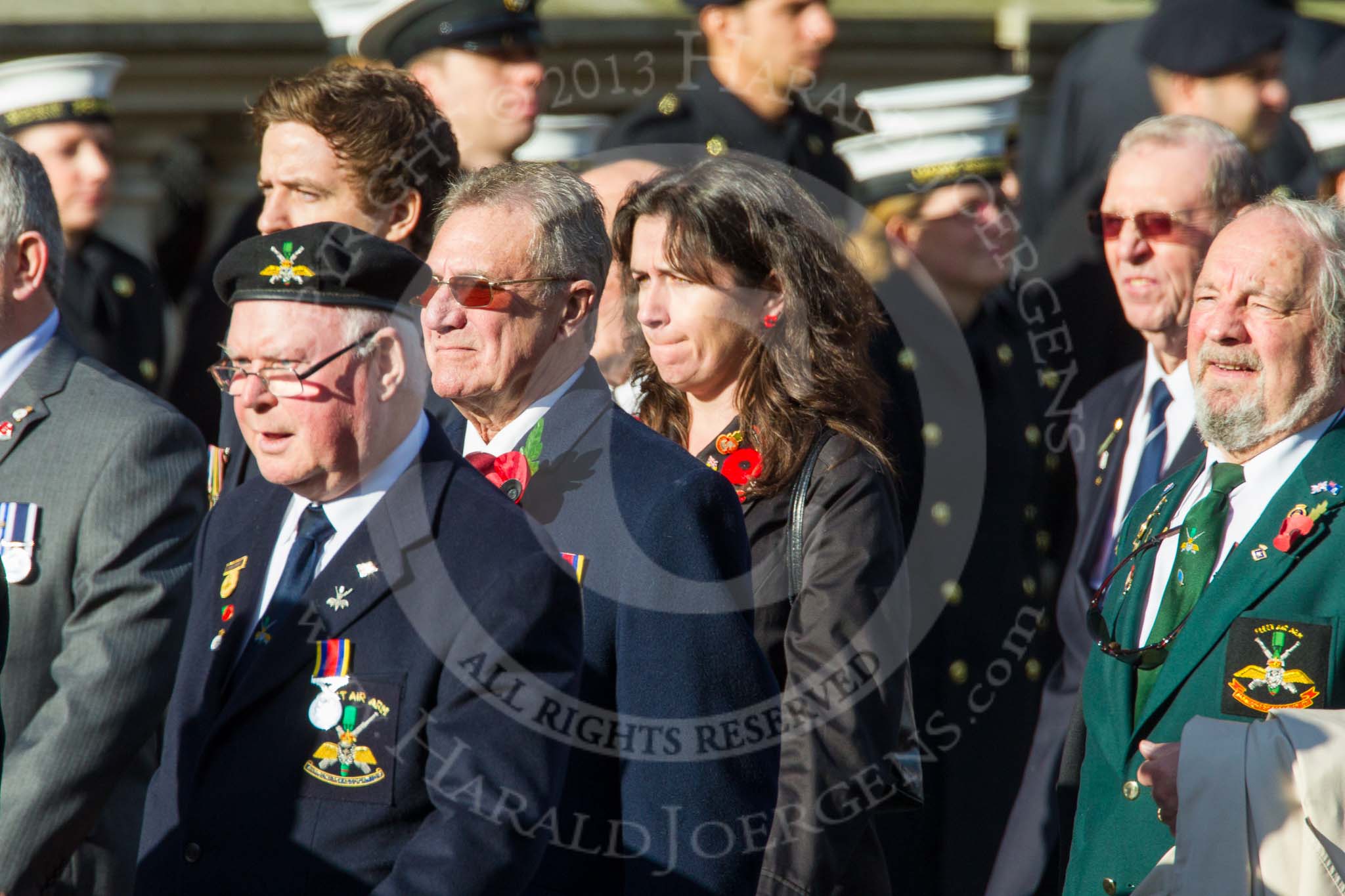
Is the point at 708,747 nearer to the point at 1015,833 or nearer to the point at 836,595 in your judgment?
the point at 836,595

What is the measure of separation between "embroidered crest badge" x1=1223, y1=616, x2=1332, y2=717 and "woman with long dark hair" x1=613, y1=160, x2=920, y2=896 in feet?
2.24

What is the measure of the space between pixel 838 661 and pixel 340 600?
38.3 inches

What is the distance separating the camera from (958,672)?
469cm

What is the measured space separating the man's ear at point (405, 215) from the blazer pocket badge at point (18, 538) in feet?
3.38

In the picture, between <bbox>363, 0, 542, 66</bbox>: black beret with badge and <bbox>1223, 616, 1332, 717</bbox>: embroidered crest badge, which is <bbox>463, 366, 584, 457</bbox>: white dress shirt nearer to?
<bbox>1223, 616, 1332, 717</bbox>: embroidered crest badge

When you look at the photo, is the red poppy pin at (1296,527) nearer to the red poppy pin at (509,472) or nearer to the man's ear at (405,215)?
the red poppy pin at (509,472)

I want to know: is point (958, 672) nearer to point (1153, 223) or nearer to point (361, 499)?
point (1153, 223)

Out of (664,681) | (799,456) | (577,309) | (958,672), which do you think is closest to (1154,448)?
(958,672)

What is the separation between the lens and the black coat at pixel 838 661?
11.8ft

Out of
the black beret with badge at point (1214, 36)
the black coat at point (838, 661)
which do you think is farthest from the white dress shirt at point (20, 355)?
the black beret with badge at point (1214, 36)

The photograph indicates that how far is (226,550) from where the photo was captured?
343cm

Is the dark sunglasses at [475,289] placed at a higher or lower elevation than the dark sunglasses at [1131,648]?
higher

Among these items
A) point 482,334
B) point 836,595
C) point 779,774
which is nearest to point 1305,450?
point 836,595

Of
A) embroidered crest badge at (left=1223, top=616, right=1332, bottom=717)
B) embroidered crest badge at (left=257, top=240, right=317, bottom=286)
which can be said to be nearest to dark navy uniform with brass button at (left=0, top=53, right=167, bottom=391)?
embroidered crest badge at (left=257, top=240, right=317, bottom=286)
